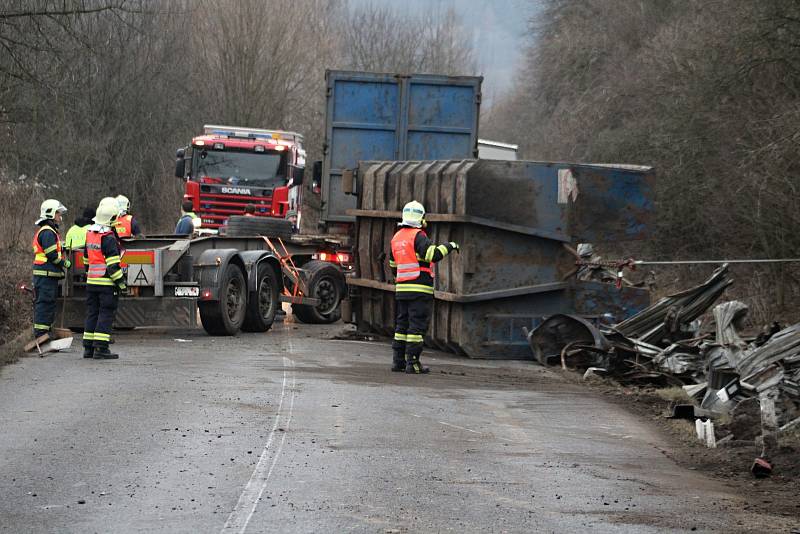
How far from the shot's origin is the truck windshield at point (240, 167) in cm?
2606

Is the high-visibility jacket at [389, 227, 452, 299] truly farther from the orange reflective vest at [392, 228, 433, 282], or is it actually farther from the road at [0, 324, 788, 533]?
the road at [0, 324, 788, 533]

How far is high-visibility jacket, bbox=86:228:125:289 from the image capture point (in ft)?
46.9

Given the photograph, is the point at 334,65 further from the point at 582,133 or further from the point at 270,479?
the point at 270,479

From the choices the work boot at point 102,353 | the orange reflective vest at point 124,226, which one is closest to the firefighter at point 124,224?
the orange reflective vest at point 124,226

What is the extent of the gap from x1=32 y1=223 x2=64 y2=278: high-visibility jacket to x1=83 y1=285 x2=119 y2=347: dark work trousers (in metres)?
1.27

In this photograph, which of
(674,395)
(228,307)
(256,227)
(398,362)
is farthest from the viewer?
(256,227)

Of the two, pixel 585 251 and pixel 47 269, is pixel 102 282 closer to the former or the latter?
pixel 47 269

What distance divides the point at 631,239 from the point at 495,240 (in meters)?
1.71

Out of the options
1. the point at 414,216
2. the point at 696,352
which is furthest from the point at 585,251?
the point at 414,216

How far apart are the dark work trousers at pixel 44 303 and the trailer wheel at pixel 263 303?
3017mm

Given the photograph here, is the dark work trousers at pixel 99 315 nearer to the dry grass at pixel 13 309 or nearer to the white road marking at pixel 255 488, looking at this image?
the dry grass at pixel 13 309

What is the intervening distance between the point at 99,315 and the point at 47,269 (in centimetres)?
192

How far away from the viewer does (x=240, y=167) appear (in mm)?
26172

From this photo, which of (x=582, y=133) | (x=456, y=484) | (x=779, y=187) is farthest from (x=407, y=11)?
(x=456, y=484)
